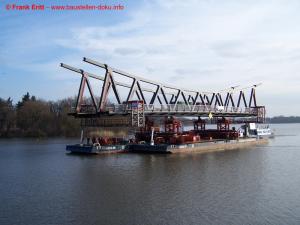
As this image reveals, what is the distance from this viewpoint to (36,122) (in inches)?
5148

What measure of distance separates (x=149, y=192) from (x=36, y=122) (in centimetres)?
10536

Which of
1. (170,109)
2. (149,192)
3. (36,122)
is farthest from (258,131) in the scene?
(149,192)

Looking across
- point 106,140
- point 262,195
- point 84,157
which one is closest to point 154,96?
point 106,140

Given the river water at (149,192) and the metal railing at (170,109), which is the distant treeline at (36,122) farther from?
the river water at (149,192)

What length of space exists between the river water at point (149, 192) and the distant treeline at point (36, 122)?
256 feet

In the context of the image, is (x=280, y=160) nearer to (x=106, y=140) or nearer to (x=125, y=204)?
(x=106, y=140)

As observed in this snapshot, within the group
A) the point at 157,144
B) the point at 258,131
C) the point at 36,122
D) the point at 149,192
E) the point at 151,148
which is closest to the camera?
the point at 149,192

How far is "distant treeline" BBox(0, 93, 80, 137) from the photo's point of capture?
12644cm

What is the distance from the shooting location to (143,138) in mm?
69125

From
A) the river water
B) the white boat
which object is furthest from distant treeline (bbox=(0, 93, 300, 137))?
the river water

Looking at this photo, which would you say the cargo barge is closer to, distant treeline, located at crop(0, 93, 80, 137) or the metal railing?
the metal railing

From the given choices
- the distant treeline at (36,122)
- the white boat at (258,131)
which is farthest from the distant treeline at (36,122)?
the white boat at (258,131)

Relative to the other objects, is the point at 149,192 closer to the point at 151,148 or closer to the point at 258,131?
the point at 151,148

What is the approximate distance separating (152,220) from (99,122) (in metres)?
43.3
